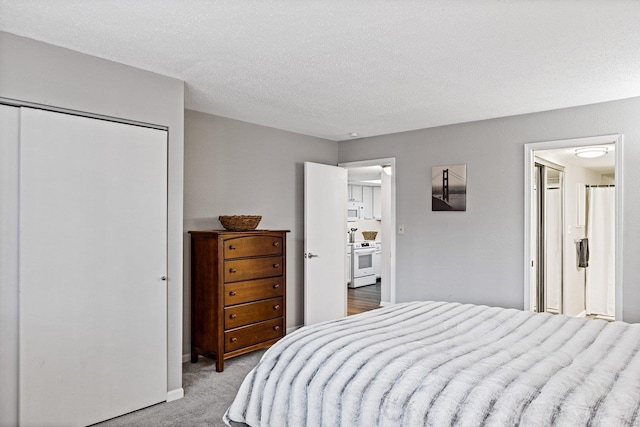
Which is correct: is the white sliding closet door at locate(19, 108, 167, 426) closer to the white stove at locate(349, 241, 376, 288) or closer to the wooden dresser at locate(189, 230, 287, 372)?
the wooden dresser at locate(189, 230, 287, 372)

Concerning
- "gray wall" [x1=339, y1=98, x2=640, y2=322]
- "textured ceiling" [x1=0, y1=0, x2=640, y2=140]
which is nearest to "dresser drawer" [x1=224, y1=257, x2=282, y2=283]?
"textured ceiling" [x1=0, y1=0, x2=640, y2=140]

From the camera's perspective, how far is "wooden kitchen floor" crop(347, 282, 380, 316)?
6.51 meters

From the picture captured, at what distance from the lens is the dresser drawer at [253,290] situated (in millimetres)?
3932

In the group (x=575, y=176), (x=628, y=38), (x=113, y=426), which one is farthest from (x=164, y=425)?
(x=575, y=176)

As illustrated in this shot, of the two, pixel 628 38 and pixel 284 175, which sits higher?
pixel 628 38

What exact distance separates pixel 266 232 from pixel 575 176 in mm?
4569

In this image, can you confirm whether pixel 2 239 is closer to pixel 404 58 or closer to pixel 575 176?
pixel 404 58

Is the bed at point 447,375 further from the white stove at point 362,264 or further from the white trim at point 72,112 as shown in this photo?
the white stove at point 362,264

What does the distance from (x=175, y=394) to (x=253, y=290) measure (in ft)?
3.80

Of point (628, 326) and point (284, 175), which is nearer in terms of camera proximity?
point (628, 326)

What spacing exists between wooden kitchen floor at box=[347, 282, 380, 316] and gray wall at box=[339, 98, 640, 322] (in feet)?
4.23

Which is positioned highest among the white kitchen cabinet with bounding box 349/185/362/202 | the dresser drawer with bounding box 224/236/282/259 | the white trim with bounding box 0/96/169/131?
the white trim with bounding box 0/96/169/131

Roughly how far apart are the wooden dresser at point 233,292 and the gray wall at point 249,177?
203 millimetres

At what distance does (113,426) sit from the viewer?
283 centimetres
